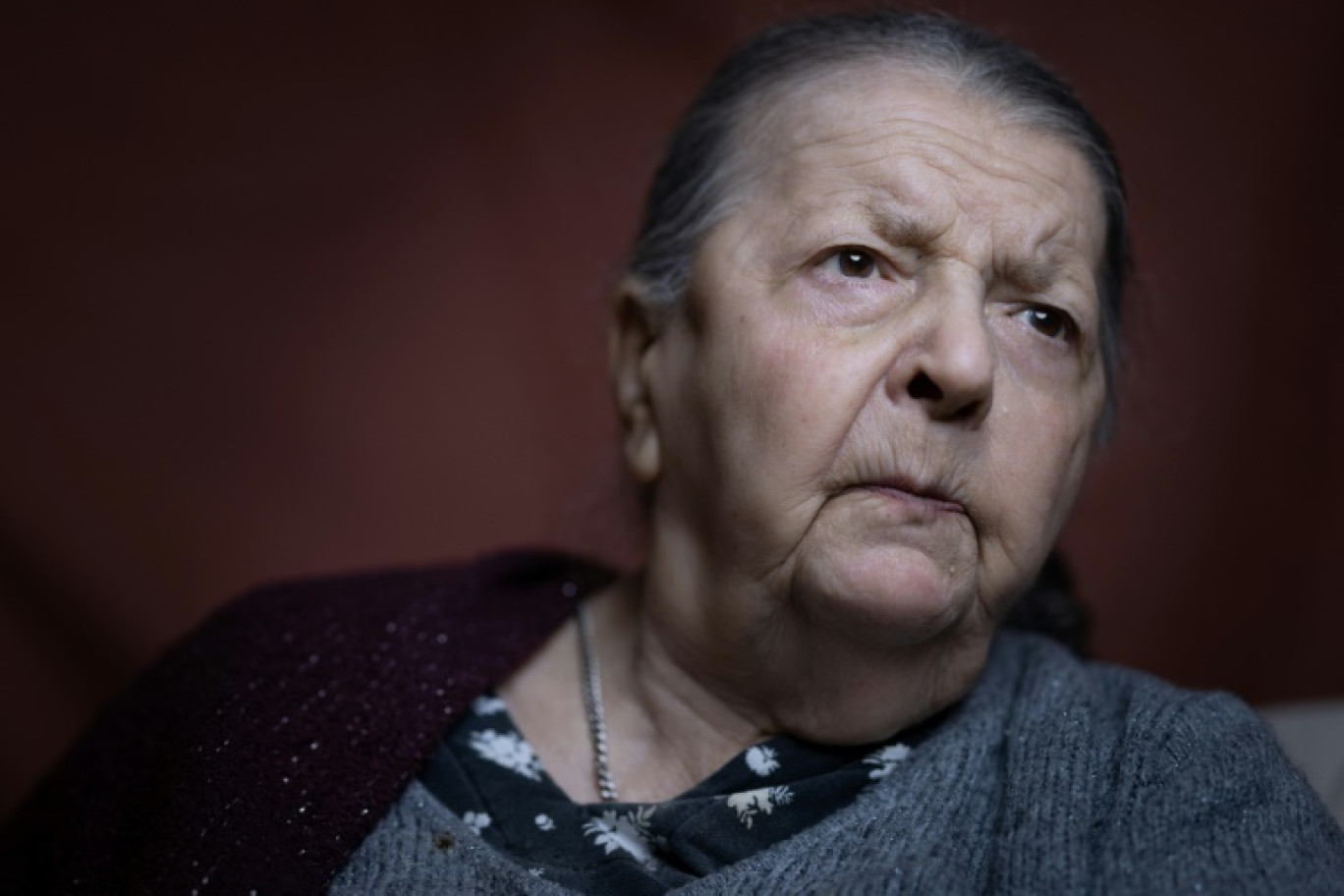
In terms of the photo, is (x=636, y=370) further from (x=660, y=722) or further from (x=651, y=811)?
(x=651, y=811)

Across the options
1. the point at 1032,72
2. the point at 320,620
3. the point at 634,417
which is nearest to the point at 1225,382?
the point at 1032,72

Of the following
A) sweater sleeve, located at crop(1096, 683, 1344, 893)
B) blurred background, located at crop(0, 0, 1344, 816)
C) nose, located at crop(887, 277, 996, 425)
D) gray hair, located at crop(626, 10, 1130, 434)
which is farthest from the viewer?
blurred background, located at crop(0, 0, 1344, 816)

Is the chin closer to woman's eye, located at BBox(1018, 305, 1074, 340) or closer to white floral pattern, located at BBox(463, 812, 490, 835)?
woman's eye, located at BBox(1018, 305, 1074, 340)

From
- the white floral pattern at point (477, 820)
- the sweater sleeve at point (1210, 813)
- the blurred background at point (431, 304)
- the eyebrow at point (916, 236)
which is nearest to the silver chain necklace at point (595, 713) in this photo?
the white floral pattern at point (477, 820)

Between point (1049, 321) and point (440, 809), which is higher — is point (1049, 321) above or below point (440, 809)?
above

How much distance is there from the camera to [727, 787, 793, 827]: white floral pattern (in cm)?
145

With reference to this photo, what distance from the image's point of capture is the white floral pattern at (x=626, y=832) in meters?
1.47

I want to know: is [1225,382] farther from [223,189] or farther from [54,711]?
[54,711]

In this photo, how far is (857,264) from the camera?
148cm

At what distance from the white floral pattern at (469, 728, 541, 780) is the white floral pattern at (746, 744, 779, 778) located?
25 centimetres

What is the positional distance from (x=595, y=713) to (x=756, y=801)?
11.7 inches

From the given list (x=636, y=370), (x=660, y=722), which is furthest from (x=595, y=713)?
(x=636, y=370)

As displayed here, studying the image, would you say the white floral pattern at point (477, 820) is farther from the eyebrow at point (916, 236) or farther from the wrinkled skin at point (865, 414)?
the eyebrow at point (916, 236)

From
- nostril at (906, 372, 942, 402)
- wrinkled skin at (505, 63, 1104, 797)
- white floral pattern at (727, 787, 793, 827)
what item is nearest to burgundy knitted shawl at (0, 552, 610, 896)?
wrinkled skin at (505, 63, 1104, 797)
